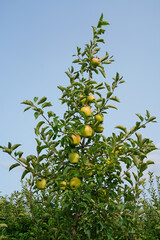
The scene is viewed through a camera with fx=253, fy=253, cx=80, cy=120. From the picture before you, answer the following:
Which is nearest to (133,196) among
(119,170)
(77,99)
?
(119,170)

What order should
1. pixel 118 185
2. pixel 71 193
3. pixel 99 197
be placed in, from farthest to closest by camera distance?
pixel 118 185 → pixel 99 197 → pixel 71 193

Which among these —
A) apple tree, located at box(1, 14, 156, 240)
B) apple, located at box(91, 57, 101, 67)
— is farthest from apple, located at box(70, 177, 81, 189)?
apple, located at box(91, 57, 101, 67)

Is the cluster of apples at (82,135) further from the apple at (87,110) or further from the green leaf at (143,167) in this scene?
the green leaf at (143,167)

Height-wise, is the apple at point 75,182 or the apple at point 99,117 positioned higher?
the apple at point 99,117

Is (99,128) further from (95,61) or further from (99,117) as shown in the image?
(95,61)

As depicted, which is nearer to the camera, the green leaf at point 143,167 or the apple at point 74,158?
the green leaf at point 143,167

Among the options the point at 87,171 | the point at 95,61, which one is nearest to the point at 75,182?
the point at 87,171

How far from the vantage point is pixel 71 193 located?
3867 millimetres

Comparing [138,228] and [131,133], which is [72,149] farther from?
[138,228]

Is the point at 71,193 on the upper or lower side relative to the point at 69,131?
lower

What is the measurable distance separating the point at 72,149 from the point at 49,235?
4.97ft

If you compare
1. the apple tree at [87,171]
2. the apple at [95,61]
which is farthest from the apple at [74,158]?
the apple at [95,61]

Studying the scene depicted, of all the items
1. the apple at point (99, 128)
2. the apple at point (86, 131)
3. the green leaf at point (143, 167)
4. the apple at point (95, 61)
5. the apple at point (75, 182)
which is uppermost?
the apple at point (95, 61)

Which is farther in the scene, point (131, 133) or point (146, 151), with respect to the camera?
point (131, 133)
